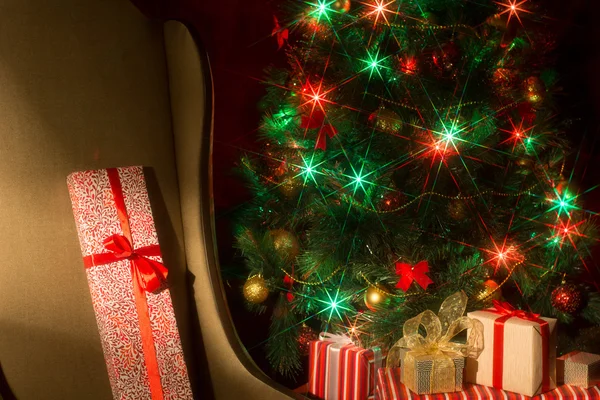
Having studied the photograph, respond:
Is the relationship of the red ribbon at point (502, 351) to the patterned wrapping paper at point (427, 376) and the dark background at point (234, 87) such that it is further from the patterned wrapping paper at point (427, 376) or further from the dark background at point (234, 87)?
the dark background at point (234, 87)

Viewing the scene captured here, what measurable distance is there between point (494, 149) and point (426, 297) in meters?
0.37

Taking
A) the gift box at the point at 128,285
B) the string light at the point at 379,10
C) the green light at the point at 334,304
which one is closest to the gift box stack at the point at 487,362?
the green light at the point at 334,304

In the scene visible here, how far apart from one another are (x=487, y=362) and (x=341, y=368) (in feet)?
1.13

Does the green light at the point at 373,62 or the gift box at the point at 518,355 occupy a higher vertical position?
the green light at the point at 373,62

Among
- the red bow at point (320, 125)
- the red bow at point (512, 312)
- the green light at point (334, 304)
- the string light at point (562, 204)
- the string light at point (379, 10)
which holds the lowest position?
the green light at point (334, 304)

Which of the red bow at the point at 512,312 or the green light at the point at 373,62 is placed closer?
the red bow at the point at 512,312

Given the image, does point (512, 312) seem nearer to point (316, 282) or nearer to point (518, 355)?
point (518, 355)

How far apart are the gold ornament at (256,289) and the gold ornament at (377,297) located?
236 mm

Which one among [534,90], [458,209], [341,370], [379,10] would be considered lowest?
[341,370]

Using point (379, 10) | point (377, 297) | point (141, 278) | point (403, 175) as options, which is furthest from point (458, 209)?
point (141, 278)

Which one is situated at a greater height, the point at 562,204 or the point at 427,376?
the point at 562,204

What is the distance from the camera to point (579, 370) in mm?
1163

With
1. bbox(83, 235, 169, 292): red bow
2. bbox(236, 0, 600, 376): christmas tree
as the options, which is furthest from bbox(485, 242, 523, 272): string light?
bbox(83, 235, 169, 292): red bow

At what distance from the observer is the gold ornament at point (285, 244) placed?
4.64ft
